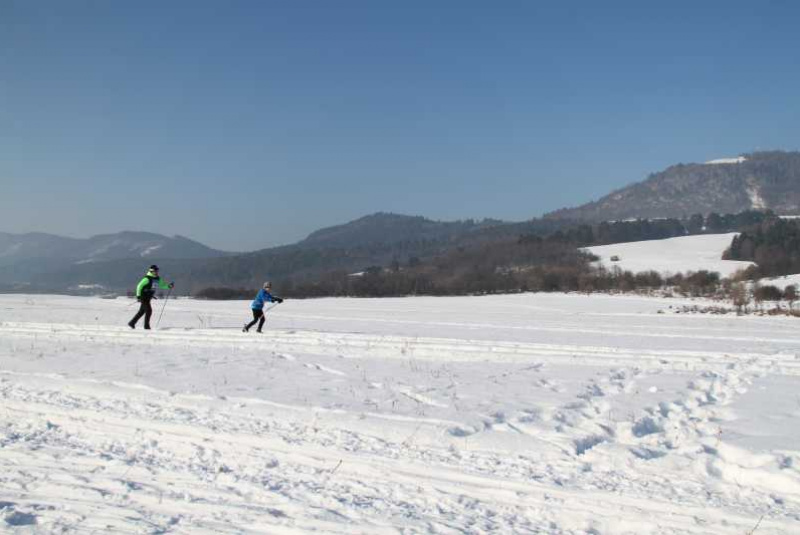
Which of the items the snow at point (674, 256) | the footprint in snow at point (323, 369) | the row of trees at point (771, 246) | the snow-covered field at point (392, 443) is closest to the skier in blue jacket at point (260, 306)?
the snow-covered field at point (392, 443)

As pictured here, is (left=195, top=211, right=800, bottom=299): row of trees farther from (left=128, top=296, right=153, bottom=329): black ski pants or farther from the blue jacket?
(left=128, top=296, right=153, bottom=329): black ski pants

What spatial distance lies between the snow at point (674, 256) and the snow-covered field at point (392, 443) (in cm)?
7384

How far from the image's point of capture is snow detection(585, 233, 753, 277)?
8724 cm

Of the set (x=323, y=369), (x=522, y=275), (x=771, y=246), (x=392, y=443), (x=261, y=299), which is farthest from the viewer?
(x=771, y=246)

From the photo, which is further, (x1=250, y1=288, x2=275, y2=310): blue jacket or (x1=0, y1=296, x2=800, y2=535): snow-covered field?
(x1=250, y1=288, x2=275, y2=310): blue jacket

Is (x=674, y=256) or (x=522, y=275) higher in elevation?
(x=674, y=256)

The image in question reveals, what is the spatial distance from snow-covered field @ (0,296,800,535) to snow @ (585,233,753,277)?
242ft

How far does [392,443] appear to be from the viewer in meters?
7.48

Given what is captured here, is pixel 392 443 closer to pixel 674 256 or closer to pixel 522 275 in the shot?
pixel 522 275

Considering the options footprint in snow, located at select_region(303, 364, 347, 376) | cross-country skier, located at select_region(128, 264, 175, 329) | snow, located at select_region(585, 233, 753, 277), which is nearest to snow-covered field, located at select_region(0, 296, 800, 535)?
footprint in snow, located at select_region(303, 364, 347, 376)

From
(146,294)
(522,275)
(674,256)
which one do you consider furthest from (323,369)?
(674,256)

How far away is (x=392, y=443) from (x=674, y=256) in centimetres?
10938

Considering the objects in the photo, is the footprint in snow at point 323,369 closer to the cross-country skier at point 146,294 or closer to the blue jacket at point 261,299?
the blue jacket at point 261,299

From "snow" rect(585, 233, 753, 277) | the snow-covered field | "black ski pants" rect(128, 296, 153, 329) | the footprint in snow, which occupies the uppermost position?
"snow" rect(585, 233, 753, 277)
